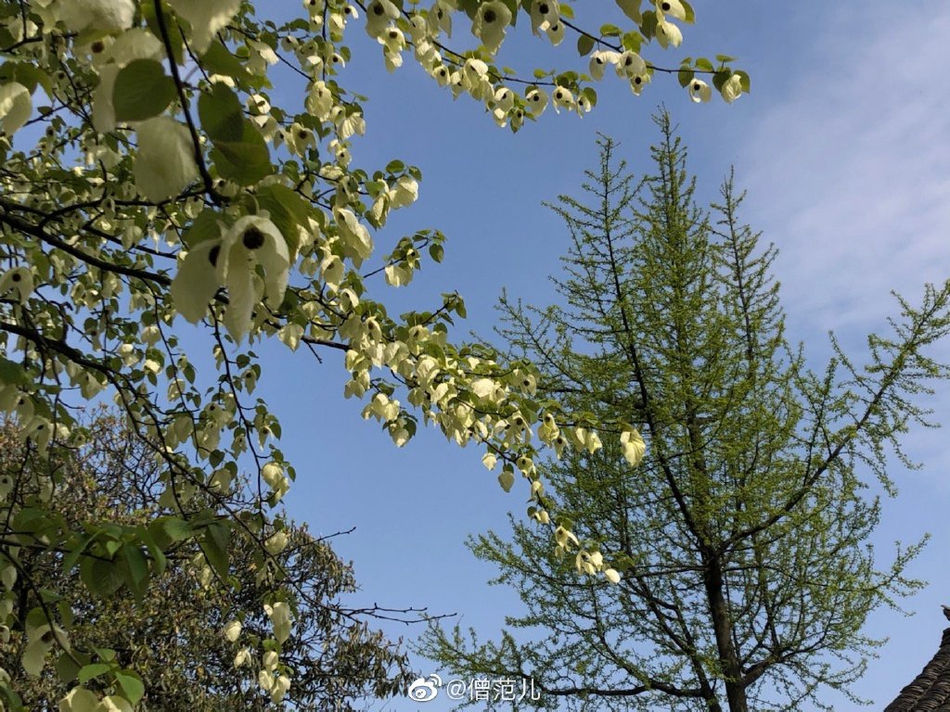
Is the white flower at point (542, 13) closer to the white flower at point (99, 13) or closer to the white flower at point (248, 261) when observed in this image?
the white flower at point (99, 13)

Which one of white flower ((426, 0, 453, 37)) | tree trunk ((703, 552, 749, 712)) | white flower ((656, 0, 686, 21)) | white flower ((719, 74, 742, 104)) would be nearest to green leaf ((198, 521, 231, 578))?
white flower ((426, 0, 453, 37))

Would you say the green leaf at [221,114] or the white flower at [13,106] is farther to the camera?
the white flower at [13,106]

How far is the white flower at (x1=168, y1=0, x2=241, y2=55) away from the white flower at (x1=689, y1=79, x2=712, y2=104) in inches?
106

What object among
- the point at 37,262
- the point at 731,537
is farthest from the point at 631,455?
the point at 731,537

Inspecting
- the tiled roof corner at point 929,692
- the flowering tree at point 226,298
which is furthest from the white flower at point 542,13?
the tiled roof corner at point 929,692

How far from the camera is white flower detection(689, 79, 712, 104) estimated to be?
10.5ft

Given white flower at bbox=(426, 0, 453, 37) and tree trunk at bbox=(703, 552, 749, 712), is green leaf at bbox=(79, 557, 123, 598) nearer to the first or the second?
white flower at bbox=(426, 0, 453, 37)

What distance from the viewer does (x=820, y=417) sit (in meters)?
7.35

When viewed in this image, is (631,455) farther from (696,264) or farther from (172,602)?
(172,602)

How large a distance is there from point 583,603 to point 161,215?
234 inches

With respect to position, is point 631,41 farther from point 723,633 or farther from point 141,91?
point 723,633

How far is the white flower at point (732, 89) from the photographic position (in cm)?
311

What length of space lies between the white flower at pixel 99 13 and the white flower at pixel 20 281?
244cm

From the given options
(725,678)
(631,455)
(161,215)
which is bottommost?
(725,678)
